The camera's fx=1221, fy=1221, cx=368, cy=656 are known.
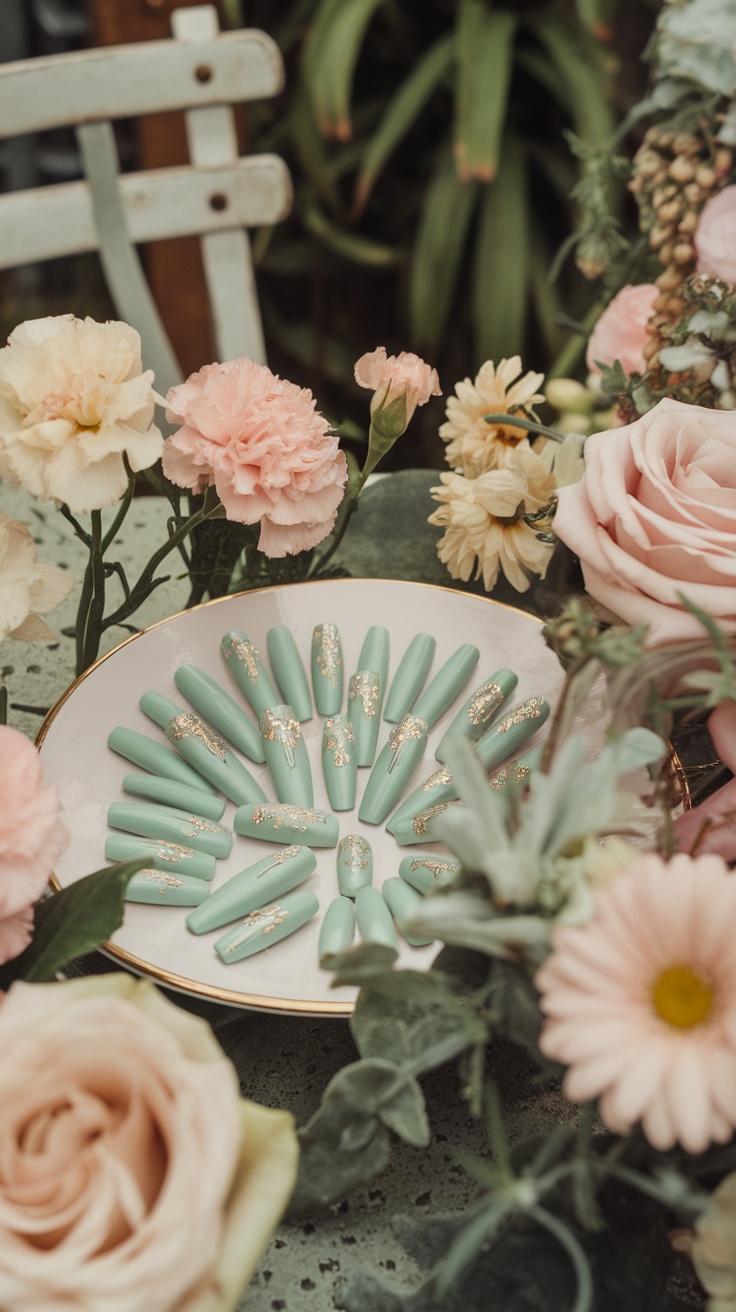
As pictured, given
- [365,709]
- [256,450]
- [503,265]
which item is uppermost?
[256,450]

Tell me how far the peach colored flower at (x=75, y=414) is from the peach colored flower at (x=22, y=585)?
15 mm

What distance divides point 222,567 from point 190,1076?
0.28m

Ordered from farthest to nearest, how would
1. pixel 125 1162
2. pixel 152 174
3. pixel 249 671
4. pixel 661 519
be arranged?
pixel 152 174
pixel 249 671
pixel 661 519
pixel 125 1162

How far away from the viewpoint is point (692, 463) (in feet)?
1.19

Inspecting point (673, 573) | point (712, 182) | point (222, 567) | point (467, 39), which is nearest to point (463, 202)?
point (467, 39)

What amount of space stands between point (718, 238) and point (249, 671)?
0.27 m

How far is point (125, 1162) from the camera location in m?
0.23

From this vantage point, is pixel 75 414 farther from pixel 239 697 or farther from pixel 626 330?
pixel 626 330

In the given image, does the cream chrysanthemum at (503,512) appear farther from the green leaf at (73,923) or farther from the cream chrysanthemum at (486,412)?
the green leaf at (73,923)

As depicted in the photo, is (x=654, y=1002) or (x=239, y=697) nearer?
(x=654, y=1002)

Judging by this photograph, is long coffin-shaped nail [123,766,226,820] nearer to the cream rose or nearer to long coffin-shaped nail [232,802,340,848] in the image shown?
long coffin-shaped nail [232,802,340,848]

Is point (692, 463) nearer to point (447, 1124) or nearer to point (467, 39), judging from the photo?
point (447, 1124)

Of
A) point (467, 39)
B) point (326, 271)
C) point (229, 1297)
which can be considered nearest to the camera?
point (229, 1297)

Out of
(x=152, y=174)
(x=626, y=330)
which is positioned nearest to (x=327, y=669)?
(x=626, y=330)
